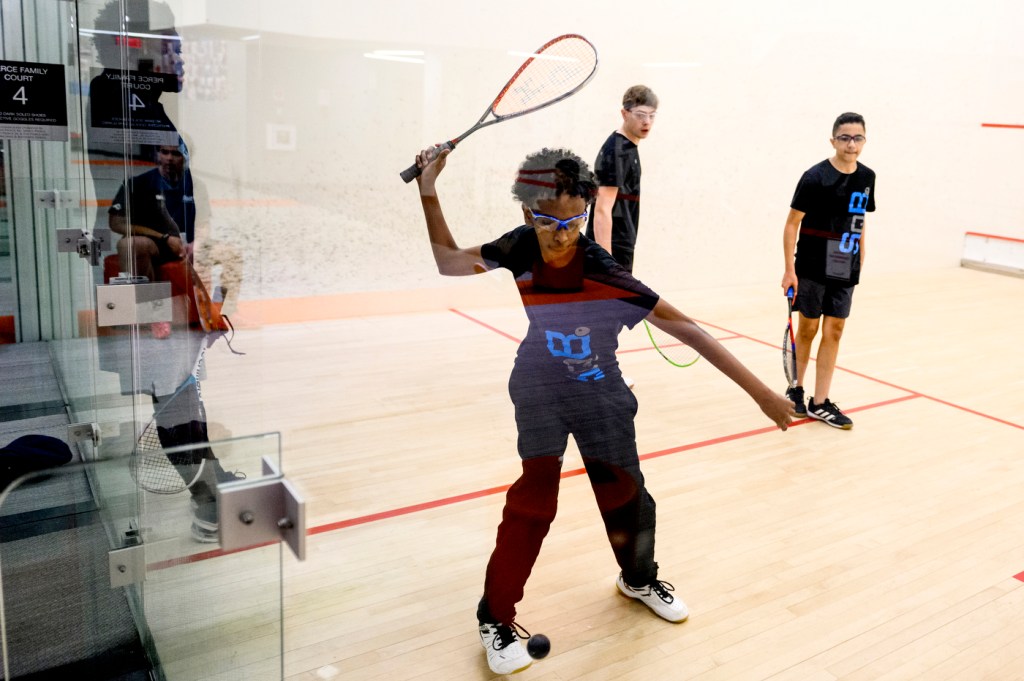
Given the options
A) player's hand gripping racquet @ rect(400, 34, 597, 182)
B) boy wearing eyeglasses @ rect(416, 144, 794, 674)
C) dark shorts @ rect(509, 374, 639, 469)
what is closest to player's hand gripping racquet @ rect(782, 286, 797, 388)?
player's hand gripping racquet @ rect(400, 34, 597, 182)

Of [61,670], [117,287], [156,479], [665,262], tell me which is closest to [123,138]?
[117,287]

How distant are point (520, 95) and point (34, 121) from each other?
114cm

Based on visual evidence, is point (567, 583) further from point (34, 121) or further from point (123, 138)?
point (34, 121)

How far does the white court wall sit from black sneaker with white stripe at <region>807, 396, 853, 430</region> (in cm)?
69

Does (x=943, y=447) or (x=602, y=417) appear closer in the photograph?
(x=602, y=417)

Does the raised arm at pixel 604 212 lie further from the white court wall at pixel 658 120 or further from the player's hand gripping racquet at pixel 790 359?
the player's hand gripping racquet at pixel 790 359

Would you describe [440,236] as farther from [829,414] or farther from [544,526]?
[829,414]

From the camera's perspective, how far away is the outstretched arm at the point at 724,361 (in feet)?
4.68

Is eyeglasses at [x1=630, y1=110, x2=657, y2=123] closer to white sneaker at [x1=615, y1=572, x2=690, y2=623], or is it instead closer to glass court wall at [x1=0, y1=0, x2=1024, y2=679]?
glass court wall at [x1=0, y1=0, x2=1024, y2=679]

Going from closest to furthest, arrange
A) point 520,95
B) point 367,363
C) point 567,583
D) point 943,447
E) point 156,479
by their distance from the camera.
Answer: point 156,479
point 567,583
point 520,95
point 367,363
point 943,447

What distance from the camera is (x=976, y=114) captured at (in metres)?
4.12

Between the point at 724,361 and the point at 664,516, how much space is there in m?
0.74

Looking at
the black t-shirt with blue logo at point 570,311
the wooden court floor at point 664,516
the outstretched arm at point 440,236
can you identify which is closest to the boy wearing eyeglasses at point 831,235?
the wooden court floor at point 664,516

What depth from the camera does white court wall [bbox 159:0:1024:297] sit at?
2.34 metres
